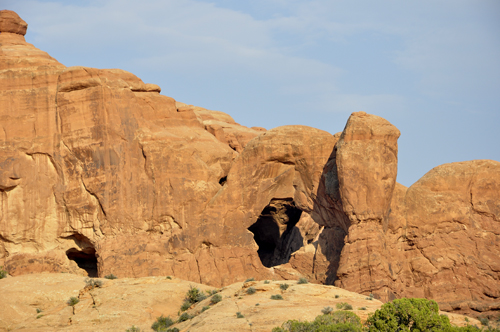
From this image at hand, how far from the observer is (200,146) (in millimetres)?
45219

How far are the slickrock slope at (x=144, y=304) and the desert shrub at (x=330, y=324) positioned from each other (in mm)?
1040

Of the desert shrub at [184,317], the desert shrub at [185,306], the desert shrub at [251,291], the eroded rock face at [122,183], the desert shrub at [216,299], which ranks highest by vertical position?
the eroded rock face at [122,183]

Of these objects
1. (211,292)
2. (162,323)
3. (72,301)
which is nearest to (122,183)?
(72,301)

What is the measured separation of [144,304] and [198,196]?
1009 cm

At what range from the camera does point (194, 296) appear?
36312 mm

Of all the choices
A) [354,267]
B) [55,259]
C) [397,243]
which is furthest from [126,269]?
[397,243]

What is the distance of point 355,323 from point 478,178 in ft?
60.4

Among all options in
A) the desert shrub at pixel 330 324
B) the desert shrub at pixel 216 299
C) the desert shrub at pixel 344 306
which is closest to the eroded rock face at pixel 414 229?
the desert shrub at pixel 216 299

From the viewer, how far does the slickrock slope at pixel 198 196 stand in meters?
41.7

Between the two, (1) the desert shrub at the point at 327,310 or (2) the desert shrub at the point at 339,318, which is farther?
(1) the desert shrub at the point at 327,310

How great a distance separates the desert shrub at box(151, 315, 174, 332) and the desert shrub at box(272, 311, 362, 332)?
714cm

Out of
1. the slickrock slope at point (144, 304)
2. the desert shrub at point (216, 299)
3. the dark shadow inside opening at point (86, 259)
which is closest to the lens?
the slickrock slope at point (144, 304)

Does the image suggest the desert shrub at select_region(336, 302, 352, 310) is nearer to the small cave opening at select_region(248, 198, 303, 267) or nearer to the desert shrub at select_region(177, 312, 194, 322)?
the desert shrub at select_region(177, 312, 194, 322)

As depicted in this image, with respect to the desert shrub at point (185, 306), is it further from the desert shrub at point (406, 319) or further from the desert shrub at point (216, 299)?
the desert shrub at point (406, 319)
